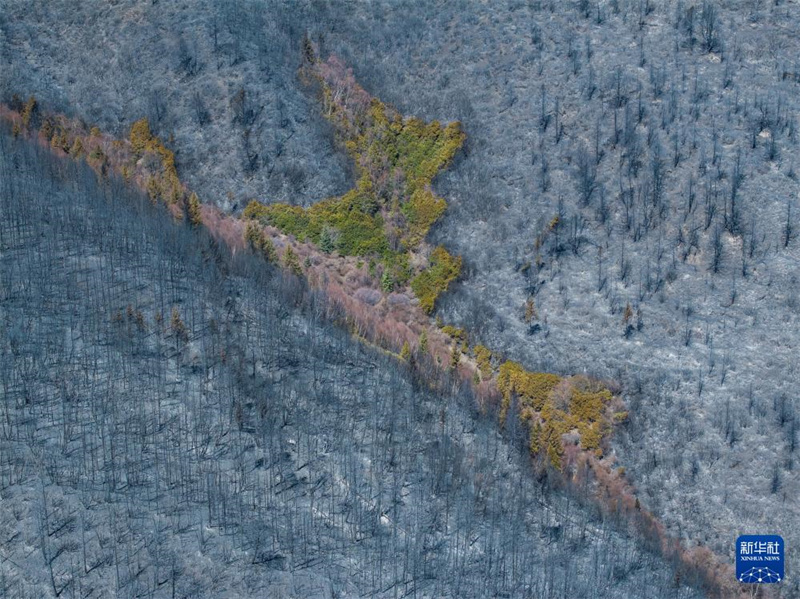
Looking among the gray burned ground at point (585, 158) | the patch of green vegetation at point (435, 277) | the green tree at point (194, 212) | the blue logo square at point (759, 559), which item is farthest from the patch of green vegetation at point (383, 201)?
the blue logo square at point (759, 559)

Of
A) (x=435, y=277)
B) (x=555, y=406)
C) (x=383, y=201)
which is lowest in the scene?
(x=555, y=406)

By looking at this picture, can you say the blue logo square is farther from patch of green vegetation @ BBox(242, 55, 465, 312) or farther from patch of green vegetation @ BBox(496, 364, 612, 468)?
patch of green vegetation @ BBox(242, 55, 465, 312)

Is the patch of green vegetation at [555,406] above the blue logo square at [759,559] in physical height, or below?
above

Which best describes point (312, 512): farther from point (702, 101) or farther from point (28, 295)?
point (702, 101)

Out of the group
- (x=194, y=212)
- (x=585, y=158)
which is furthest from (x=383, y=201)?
(x=585, y=158)

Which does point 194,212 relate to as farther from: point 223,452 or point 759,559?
point 759,559

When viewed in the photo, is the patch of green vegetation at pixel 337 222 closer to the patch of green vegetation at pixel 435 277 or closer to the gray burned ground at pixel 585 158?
the gray burned ground at pixel 585 158
